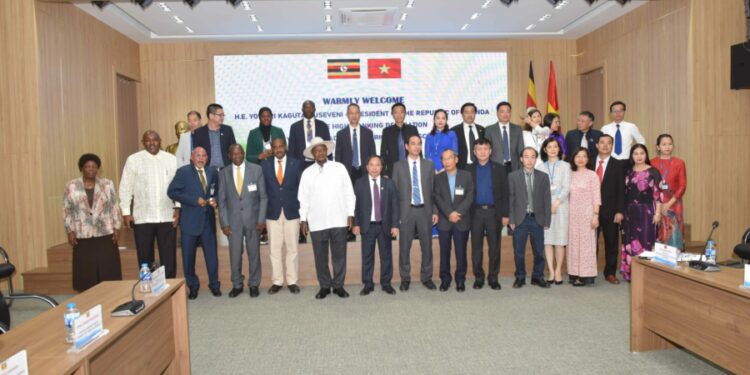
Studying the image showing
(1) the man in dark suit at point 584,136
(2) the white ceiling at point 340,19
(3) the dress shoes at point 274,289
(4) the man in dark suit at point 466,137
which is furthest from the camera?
(2) the white ceiling at point 340,19

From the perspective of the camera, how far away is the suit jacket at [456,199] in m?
5.60

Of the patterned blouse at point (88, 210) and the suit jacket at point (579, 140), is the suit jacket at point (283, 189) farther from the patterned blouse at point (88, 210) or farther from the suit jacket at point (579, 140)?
the suit jacket at point (579, 140)

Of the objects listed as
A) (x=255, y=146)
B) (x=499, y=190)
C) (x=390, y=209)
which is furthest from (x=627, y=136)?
(x=255, y=146)

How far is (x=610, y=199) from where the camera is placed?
596 centimetres

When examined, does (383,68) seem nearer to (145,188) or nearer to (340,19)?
(340,19)

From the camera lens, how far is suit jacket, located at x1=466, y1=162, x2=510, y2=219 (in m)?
5.65

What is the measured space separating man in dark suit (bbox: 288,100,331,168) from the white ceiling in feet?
7.35

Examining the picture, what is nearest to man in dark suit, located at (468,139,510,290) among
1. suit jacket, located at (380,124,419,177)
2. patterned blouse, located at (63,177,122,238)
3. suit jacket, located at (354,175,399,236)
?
suit jacket, located at (354,175,399,236)

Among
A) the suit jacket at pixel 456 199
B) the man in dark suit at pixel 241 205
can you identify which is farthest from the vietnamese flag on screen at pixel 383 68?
the man in dark suit at pixel 241 205

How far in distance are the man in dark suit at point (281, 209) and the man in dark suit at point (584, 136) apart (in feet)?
11.5

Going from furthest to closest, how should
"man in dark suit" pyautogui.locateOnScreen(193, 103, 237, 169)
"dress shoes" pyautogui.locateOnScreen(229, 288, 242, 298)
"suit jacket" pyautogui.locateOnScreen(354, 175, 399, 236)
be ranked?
"man in dark suit" pyautogui.locateOnScreen(193, 103, 237, 169), "dress shoes" pyautogui.locateOnScreen(229, 288, 242, 298), "suit jacket" pyautogui.locateOnScreen(354, 175, 399, 236)

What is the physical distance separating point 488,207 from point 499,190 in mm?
214

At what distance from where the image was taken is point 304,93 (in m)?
10.0

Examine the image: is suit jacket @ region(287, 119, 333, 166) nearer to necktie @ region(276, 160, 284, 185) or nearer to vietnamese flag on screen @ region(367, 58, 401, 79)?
necktie @ region(276, 160, 284, 185)
